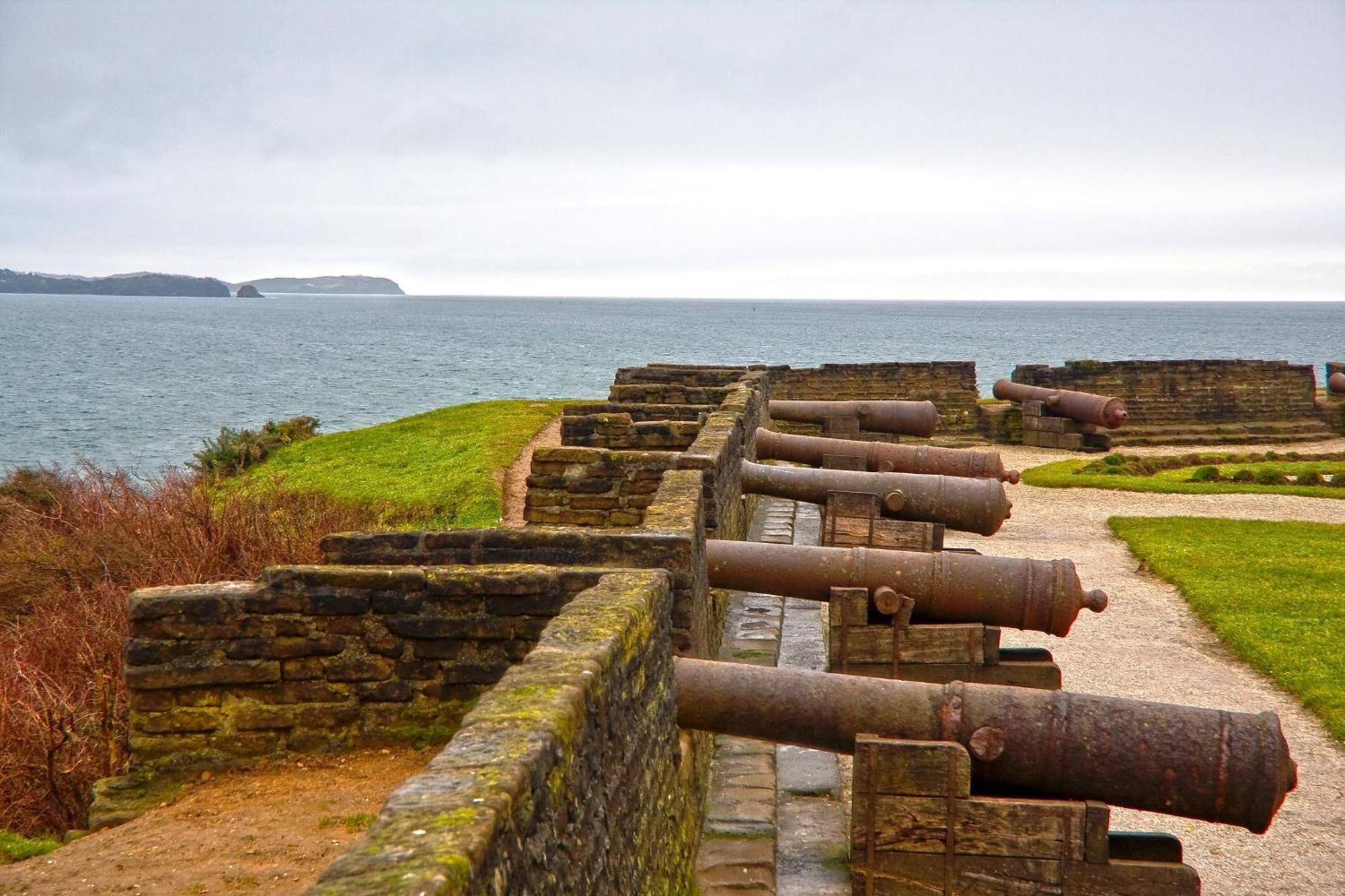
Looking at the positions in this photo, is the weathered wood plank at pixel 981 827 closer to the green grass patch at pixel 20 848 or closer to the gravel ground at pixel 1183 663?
the gravel ground at pixel 1183 663

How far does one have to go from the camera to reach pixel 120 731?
6.71 metres

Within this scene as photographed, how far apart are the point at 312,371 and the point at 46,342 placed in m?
35.9

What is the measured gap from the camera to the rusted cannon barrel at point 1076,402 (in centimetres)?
2133

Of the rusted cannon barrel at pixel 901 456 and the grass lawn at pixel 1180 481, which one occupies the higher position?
the rusted cannon barrel at pixel 901 456

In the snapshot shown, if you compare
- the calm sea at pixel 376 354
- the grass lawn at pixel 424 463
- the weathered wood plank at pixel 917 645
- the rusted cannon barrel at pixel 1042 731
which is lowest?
the calm sea at pixel 376 354

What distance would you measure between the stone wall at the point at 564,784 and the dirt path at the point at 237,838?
1062 mm

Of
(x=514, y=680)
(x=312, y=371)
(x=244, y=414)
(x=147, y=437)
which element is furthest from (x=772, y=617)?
(x=312, y=371)

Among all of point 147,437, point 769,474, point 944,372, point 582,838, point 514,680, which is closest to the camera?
point 582,838

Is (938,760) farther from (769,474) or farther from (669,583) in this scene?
(769,474)

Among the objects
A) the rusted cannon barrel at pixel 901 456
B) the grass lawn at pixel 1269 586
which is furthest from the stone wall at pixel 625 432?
the grass lawn at pixel 1269 586

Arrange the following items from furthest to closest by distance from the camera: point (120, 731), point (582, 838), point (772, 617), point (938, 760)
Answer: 1. point (772, 617)
2. point (120, 731)
3. point (938, 760)
4. point (582, 838)

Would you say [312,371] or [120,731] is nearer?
[120,731]

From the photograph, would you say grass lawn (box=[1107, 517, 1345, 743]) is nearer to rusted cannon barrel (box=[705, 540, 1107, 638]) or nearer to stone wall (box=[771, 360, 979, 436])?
rusted cannon barrel (box=[705, 540, 1107, 638])

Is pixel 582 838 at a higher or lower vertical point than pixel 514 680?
lower
